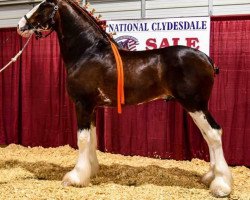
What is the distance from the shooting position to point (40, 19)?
383cm

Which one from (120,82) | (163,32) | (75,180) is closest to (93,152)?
(75,180)

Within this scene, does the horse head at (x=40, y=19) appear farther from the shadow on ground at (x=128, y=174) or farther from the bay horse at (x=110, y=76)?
the shadow on ground at (x=128, y=174)

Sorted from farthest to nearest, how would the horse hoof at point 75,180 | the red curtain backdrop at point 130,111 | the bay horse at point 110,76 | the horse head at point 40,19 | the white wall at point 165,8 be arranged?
the white wall at point 165,8 → the red curtain backdrop at point 130,111 → the horse head at point 40,19 → the horse hoof at point 75,180 → the bay horse at point 110,76

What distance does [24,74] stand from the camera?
6.07 metres

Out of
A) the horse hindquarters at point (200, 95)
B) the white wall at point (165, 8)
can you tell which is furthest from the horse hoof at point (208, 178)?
the white wall at point (165, 8)

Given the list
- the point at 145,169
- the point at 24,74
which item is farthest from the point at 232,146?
the point at 24,74

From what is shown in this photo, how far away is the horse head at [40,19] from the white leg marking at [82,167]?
3.71ft

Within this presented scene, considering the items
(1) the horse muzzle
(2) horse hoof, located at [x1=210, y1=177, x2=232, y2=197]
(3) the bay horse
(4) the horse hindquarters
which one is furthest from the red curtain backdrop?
(1) the horse muzzle

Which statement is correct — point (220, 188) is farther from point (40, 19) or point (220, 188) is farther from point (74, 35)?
point (40, 19)

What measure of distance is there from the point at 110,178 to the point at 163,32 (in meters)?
2.14

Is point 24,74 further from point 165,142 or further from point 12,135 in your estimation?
point 165,142

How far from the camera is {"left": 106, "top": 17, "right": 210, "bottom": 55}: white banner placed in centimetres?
498

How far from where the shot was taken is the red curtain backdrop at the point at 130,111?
192 inches

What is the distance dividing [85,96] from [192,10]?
3114 millimetres
